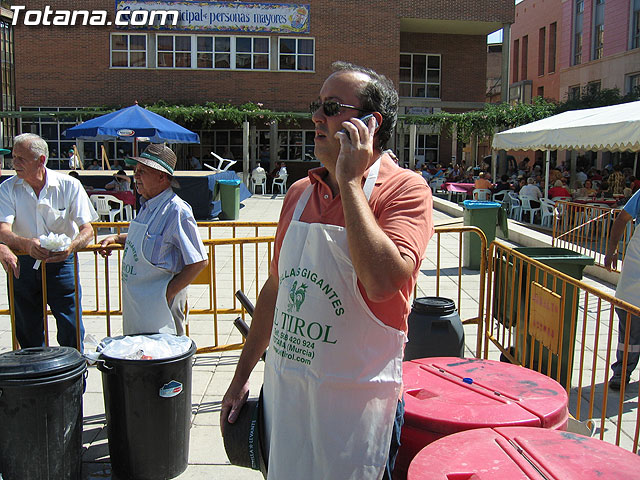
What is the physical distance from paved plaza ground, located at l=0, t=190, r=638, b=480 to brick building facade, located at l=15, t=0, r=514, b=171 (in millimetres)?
21025

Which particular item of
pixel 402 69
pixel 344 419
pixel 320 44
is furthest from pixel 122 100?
pixel 344 419

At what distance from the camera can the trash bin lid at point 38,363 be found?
3109mm

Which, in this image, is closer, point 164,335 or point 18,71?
point 164,335

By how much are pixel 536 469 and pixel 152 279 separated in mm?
2640

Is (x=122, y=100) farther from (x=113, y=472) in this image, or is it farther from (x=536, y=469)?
(x=536, y=469)

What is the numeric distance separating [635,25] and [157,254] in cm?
3461

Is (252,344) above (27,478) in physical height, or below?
above

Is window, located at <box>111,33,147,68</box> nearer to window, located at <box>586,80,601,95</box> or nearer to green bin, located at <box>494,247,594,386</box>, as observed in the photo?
window, located at <box>586,80,601,95</box>

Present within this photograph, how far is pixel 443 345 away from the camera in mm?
4125

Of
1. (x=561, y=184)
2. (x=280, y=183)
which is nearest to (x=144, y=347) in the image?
(x=561, y=184)

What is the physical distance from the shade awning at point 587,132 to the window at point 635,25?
20.7 m

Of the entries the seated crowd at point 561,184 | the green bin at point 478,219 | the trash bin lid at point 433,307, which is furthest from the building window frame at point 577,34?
the trash bin lid at point 433,307

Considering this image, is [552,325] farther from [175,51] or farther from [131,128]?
[175,51]

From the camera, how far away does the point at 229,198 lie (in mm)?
16328
